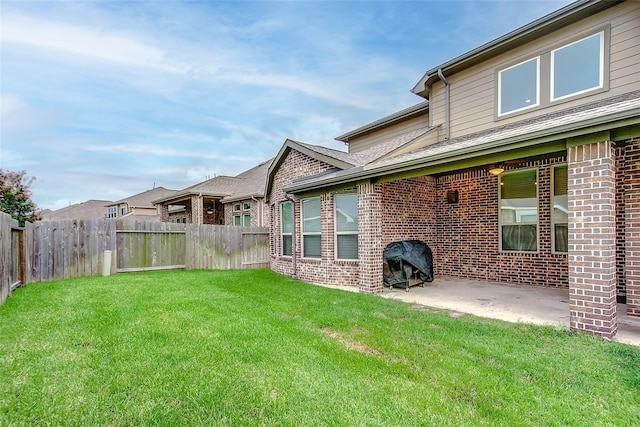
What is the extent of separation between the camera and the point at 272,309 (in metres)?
5.88

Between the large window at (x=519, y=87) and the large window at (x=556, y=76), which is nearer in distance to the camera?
the large window at (x=556, y=76)

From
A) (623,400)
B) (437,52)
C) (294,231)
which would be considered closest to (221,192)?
(294,231)

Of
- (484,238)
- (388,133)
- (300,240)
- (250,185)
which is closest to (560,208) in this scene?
(484,238)

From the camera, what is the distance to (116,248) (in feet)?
34.5

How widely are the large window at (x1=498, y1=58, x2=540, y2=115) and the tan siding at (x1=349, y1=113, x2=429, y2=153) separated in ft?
8.89

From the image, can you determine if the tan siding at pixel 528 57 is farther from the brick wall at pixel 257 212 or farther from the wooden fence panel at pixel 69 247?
the wooden fence panel at pixel 69 247

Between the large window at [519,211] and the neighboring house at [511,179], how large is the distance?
1.0 inches

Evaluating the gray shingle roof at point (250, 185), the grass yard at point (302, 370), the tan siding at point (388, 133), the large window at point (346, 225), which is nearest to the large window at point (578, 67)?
the tan siding at point (388, 133)

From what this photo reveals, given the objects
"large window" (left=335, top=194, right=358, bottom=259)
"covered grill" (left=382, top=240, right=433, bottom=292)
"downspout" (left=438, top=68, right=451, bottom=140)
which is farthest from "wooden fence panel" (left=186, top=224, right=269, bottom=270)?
"downspout" (left=438, top=68, right=451, bottom=140)

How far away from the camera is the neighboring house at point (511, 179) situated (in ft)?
14.2

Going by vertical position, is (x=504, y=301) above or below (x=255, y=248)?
below

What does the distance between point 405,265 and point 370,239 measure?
110 centimetres

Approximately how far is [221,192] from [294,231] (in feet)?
34.6

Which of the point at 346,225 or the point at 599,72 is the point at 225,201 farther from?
the point at 599,72
